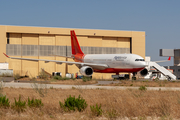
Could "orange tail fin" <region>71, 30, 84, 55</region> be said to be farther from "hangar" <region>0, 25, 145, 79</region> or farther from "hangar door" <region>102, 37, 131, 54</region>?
"hangar door" <region>102, 37, 131, 54</region>

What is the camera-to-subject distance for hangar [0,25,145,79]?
59969mm

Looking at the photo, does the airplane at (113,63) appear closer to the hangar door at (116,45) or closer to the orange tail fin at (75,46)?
the orange tail fin at (75,46)

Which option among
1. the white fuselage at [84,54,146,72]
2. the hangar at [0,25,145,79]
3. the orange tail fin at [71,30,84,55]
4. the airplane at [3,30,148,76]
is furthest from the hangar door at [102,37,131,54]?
the white fuselage at [84,54,146,72]

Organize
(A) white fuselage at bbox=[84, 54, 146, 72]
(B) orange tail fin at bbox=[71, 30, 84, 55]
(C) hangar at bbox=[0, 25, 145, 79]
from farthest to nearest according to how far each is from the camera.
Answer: (C) hangar at bbox=[0, 25, 145, 79] < (B) orange tail fin at bbox=[71, 30, 84, 55] < (A) white fuselage at bbox=[84, 54, 146, 72]

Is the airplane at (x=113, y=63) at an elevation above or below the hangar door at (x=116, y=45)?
below

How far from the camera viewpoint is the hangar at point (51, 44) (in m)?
60.0

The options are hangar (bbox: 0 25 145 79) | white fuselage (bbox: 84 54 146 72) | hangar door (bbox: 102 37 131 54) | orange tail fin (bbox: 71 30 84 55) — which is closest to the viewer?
white fuselage (bbox: 84 54 146 72)

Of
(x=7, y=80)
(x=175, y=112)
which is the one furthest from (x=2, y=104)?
(x=7, y=80)

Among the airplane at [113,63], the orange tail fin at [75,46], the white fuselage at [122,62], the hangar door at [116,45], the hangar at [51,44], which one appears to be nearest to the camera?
the white fuselage at [122,62]

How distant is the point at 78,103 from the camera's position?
13.3 meters

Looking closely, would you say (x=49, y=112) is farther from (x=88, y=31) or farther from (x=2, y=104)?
(x=88, y=31)

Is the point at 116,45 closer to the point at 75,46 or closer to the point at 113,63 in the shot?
the point at 75,46

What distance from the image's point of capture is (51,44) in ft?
204

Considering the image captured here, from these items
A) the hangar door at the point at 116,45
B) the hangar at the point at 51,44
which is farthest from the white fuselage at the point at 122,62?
the hangar door at the point at 116,45
